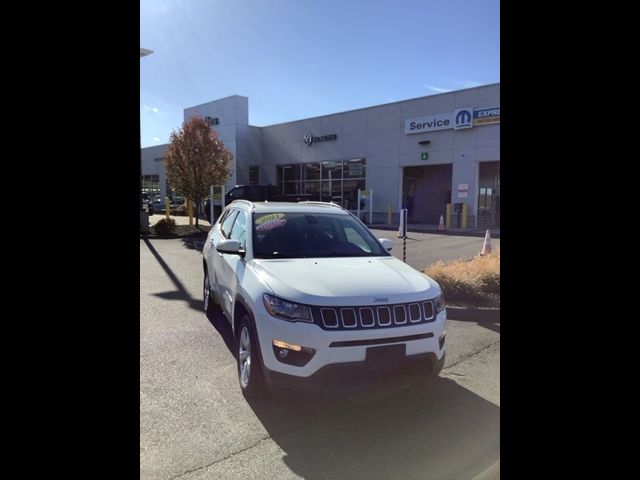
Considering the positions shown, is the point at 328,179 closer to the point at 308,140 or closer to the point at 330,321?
the point at 308,140

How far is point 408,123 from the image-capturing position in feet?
76.0

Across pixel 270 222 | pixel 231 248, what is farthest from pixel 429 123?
pixel 231 248

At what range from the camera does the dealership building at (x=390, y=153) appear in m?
20.9

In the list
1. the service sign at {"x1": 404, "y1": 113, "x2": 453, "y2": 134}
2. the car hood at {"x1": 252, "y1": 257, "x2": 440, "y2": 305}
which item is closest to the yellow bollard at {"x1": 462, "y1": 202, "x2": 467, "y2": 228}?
the service sign at {"x1": 404, "y1": 113, "x2": 453, "y2": 134}

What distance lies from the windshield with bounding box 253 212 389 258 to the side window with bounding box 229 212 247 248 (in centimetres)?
15

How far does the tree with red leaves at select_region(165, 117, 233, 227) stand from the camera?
1911 cm

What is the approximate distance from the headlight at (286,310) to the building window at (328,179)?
69.8 feet

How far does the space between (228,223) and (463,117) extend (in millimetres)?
17702

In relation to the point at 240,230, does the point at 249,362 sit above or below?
below

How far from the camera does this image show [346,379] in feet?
10.7
